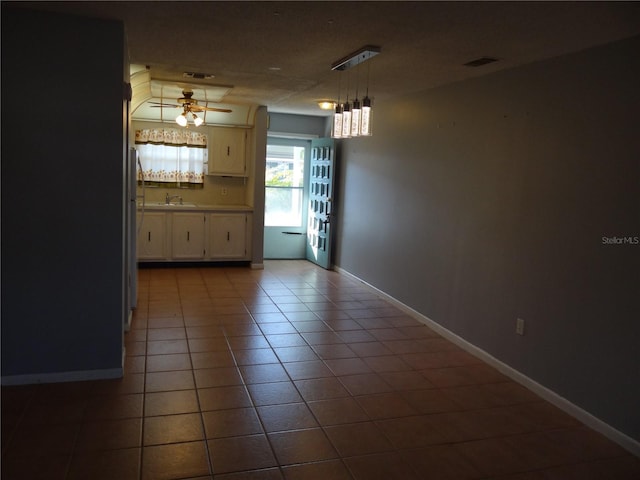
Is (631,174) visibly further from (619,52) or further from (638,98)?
(619,52)

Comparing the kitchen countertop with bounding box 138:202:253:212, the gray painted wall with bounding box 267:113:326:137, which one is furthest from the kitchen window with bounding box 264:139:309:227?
the kitchen countertop with bounding box 138:202:253:212

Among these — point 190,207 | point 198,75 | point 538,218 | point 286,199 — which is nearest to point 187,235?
point 190,207

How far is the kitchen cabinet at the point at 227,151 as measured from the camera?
7.44 m

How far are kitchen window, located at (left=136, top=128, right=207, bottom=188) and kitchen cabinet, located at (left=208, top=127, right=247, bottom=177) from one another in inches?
6.3

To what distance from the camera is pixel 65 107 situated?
3.18 m

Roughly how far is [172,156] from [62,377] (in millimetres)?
4534

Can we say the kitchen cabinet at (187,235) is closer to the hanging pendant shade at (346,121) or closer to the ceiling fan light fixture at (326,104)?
the ceiling fan light fixture at (326,104)

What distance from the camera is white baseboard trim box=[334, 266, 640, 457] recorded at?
115 inches

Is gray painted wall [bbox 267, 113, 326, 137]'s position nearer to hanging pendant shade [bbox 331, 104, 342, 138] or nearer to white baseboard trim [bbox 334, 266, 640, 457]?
white baseboard trim [bbox 334, 266, 640, 457]

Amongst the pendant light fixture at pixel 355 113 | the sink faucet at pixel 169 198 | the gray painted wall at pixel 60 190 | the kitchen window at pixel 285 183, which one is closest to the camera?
the gray painted wall at pixel 60 190

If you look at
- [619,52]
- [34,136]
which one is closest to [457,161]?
[619,52]

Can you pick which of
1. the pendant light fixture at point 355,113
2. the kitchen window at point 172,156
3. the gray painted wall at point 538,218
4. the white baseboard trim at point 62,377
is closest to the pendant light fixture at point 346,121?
the pendant light fixture at point 355,113

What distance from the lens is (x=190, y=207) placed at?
714cm

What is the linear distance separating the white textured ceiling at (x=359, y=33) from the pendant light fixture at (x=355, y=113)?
72 mm
